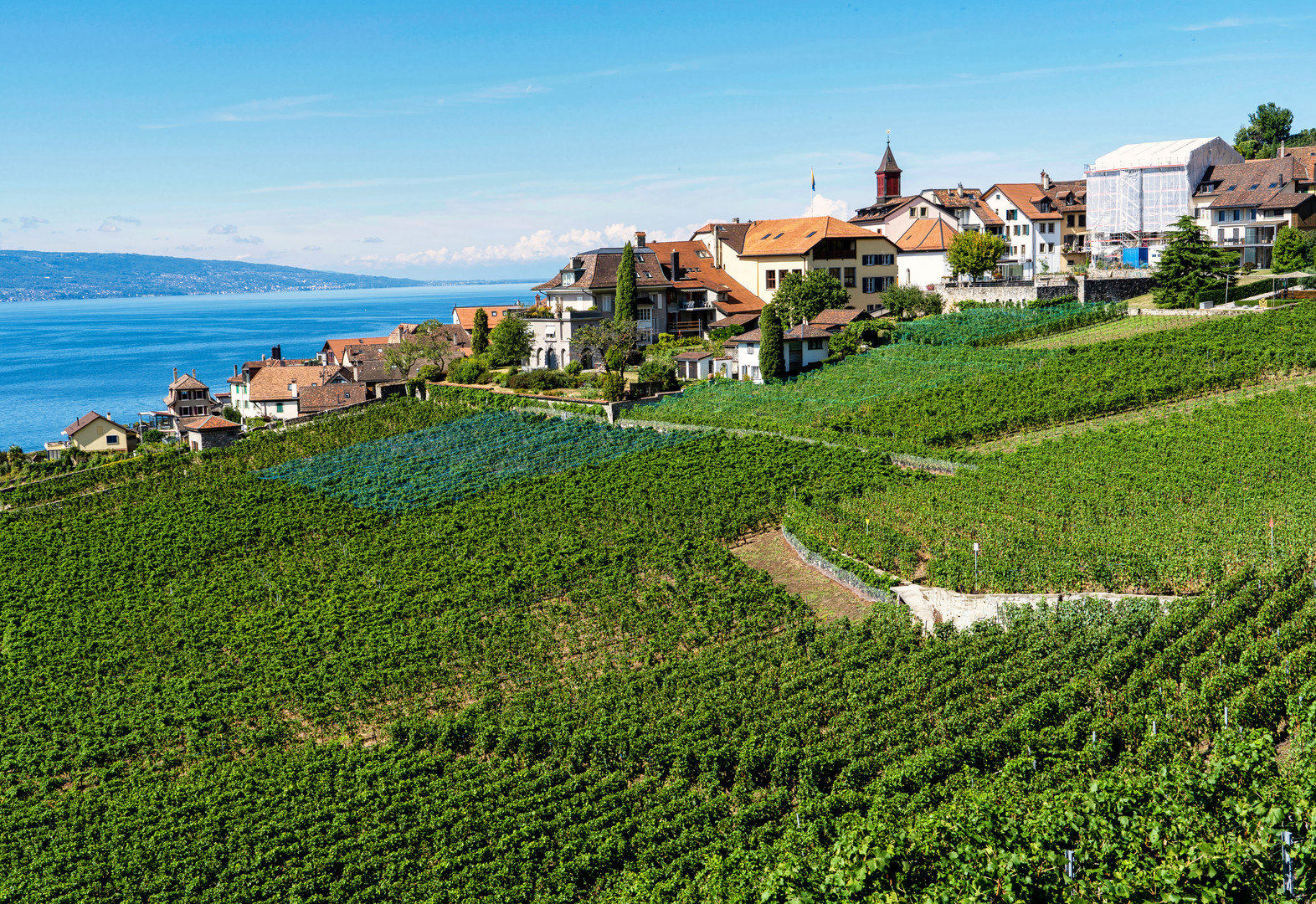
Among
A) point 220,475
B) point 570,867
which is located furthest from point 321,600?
point 220,475

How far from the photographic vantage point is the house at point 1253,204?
69.6m

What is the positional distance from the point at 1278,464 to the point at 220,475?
50255 mm

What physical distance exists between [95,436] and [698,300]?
45.2 meters

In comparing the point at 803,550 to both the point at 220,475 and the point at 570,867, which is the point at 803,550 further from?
the point at 220,475

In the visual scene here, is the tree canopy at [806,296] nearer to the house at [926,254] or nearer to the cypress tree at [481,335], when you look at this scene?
the house at [926,254]

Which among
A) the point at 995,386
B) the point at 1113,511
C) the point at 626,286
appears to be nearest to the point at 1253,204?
the point at 995,386

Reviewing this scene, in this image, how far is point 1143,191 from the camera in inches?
3142

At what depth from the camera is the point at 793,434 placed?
48.1 meters

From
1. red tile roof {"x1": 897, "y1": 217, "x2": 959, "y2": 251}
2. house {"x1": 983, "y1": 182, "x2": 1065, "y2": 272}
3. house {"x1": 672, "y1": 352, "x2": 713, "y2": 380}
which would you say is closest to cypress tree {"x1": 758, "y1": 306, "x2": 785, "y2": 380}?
house {"x1": 672, "y1": 352, "x2": 713, "y2": 380}

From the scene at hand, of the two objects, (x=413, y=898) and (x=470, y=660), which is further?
(x=470, y=660)

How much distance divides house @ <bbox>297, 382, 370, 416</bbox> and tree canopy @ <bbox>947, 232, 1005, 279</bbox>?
4331cm

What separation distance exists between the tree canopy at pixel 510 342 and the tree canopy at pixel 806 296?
1715cm

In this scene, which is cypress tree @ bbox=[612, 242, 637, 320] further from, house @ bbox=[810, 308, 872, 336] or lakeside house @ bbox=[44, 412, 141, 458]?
lakeside house @ bbox=[44, 412, 141, 458]

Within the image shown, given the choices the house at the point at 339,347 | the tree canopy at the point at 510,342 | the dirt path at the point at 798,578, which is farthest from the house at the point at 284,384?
the dirt path at the point at 798,578
